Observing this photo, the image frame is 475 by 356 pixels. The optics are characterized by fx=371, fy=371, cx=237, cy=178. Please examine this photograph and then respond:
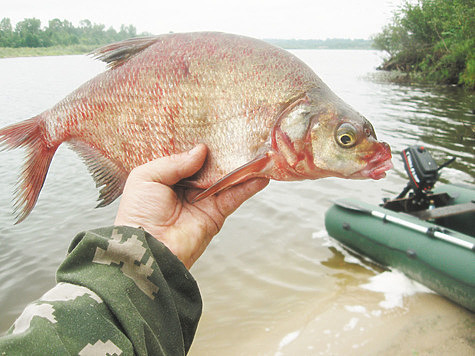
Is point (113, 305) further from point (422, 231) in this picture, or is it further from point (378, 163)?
point (422, 231)

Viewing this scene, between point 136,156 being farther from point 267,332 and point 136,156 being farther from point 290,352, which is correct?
point 267,332

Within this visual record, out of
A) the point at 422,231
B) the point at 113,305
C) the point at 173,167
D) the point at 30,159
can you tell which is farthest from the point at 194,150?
the point at 422,231

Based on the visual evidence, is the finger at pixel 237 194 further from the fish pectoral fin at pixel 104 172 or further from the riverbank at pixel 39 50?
the riverbank at pixel 39 50

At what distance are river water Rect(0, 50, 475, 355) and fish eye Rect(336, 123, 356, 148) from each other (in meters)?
3.18

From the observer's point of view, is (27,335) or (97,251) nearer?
(27,335)

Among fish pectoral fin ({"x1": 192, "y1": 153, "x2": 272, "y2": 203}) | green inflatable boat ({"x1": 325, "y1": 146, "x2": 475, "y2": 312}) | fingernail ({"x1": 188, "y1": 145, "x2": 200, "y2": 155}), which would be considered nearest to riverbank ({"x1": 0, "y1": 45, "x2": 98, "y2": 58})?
green inflatable boat ({"x1": 325, "y1": 146, "x2": 475, "y2": 312})

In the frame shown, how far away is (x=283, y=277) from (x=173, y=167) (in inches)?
182

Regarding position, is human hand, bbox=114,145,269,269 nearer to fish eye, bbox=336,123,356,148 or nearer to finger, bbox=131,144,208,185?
finger, bbox=131,144,208,185

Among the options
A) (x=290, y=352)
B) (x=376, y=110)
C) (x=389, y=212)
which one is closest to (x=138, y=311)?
(x=290, y=352)

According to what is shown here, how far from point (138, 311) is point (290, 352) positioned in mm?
3378

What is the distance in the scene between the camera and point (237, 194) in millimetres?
2326

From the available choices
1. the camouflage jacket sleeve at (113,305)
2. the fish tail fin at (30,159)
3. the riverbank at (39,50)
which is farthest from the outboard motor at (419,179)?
the riverbank at (39,50)

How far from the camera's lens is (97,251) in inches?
57.2

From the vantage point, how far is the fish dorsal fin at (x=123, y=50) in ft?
7.14
